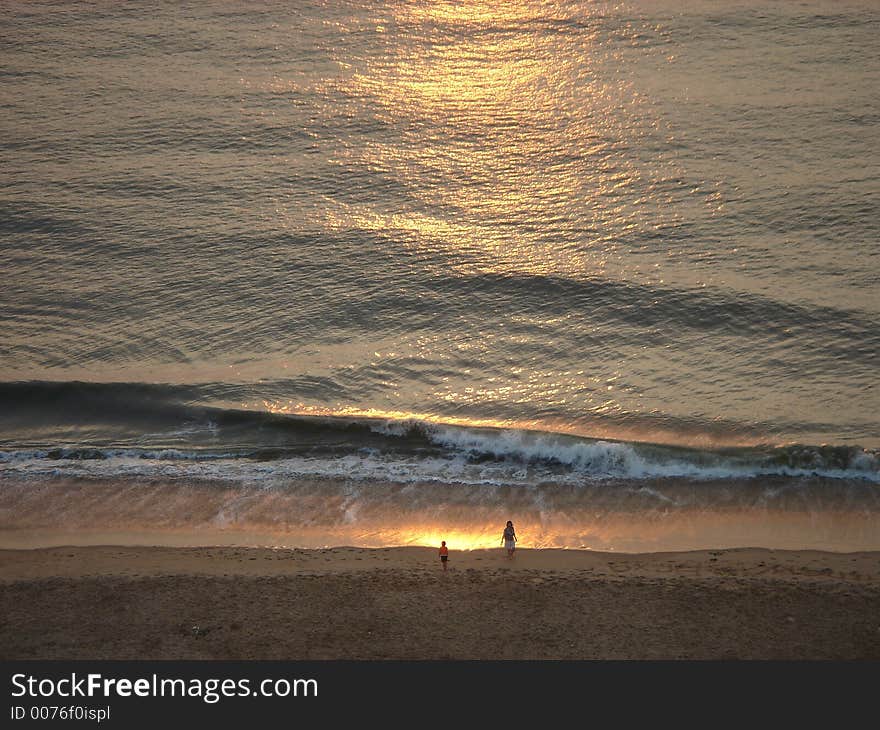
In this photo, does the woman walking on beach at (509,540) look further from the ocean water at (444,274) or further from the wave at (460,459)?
the wave at (460,459)

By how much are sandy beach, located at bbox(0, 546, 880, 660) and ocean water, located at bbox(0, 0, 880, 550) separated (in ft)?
4.56

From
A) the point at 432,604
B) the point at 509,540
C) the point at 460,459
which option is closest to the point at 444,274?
the point at 460,459

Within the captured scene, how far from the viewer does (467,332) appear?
109 feet

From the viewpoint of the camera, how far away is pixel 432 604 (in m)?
21.2

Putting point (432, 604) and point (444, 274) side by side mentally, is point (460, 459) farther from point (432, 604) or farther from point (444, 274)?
point (444, 274)

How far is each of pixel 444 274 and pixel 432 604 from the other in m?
16.4

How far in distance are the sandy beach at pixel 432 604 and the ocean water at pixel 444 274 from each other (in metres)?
1.39

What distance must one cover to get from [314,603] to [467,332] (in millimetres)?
13603

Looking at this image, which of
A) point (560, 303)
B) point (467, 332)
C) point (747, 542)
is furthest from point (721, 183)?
point (747, 542)

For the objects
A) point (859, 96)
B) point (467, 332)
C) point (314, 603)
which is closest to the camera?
point (314, 603)

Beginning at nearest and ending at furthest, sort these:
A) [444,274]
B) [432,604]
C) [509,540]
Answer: [432,604]
[509,540]
[444,274]

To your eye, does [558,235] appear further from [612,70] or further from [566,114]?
[612,70]

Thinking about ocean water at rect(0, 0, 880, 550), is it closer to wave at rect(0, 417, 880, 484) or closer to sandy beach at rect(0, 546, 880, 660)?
wave at rect(0, 417, 880, 484)

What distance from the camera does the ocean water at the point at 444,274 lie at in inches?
1046
